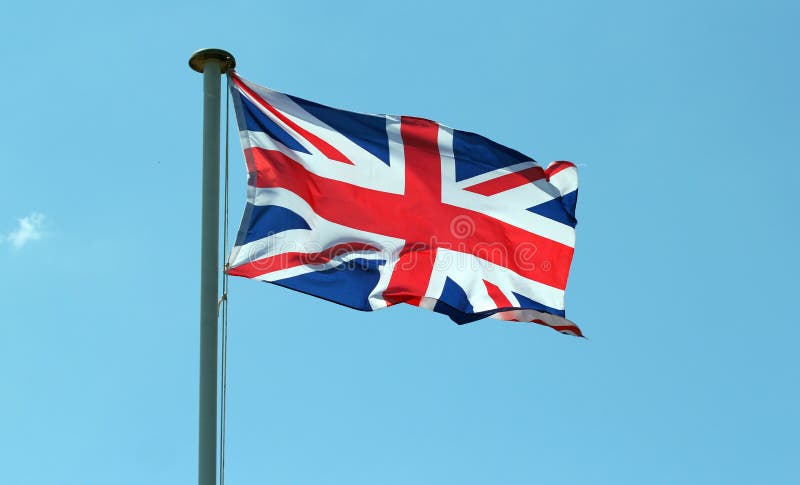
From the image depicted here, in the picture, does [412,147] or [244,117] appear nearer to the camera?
[244,117]

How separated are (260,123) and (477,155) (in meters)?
3.15

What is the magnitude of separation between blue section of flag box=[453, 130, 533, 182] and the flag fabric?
0.6 inches

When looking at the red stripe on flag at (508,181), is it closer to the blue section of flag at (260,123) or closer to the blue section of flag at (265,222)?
the blue section of flag at (260,123)

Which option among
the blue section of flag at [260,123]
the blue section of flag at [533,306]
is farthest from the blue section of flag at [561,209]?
the blue section of flag at [260,123]

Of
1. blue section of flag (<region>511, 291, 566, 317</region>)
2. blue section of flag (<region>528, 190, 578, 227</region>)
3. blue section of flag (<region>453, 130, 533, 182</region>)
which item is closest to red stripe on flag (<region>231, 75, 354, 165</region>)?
blue section of flag (<region>453, 130, 533, 182</region>)

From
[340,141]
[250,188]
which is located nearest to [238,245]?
[250,188]

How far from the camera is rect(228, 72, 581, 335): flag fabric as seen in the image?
450 inches

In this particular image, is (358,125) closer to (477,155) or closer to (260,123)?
(260,123)

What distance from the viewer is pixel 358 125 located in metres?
12.9

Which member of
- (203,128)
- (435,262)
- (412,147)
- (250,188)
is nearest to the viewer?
(203,128)

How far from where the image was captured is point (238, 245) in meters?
10.8

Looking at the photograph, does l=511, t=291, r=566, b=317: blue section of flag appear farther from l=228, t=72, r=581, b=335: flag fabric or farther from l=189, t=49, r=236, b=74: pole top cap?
l=189, t=49, r=236, b=74: pole top cap

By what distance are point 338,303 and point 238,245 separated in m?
1.21

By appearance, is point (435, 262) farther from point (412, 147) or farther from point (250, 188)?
point (250, 188)
